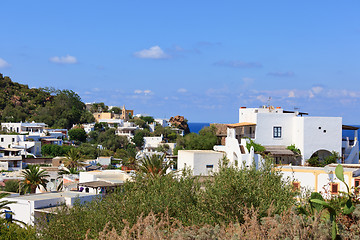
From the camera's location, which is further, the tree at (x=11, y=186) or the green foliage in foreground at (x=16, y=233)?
the tree at (x=11, y=186)

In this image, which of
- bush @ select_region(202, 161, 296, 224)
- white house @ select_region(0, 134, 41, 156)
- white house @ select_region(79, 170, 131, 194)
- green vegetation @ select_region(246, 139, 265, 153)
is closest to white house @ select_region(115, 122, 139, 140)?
white house @ select_region(0, 134, 41, 156)

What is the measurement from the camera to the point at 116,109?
137875mm

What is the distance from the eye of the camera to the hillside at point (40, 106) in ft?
357

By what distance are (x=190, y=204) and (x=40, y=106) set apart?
112 m

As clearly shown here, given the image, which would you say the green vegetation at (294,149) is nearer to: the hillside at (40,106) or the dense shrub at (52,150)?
the dense shrub at (52,150)

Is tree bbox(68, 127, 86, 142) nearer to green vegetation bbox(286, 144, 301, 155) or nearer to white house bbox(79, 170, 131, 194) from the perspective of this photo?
white house bbox(79, 170, 131, 194)

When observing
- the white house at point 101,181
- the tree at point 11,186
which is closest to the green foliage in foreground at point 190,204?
the white house at point 101,181

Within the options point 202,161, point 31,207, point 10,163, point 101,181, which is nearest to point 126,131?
point 10,163

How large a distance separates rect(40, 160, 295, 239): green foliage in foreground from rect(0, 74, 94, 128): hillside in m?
93.9

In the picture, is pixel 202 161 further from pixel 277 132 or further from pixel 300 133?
pixel 300 133

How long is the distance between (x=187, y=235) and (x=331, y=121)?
81.3 ft

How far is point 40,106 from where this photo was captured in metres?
121

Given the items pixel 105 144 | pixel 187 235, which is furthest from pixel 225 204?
pixel 105 144

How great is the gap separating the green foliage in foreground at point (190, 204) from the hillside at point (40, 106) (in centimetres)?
9389
